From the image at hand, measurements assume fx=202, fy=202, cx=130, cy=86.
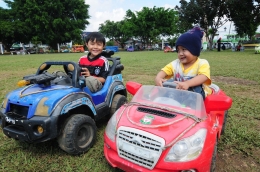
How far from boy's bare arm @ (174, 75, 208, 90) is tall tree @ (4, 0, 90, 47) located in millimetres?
38273

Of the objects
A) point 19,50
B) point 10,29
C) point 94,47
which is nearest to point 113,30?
point 19,50

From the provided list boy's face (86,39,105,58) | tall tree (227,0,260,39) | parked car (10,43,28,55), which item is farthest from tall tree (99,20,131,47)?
boy's face (86,39,105,58)

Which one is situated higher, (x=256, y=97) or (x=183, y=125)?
(x=183, y=125)

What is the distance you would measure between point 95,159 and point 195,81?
1.49m

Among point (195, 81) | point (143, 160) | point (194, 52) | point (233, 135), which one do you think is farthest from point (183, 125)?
point (233, 135)

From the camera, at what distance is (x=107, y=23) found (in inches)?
2335

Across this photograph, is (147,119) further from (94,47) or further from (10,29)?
(10,29)

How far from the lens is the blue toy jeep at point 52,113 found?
80.9 inches

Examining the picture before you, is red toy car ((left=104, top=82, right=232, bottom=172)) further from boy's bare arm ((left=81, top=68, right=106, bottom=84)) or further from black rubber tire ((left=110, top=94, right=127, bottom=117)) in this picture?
boy's bare arm ((left=81, top=68, right=106, bottom=84))

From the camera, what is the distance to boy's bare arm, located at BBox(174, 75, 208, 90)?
225cm

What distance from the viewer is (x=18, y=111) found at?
2217 mm

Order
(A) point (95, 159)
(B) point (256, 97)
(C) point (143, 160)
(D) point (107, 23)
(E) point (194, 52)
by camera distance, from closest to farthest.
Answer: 1. (C) point (143, 160)
2. (A) point (95, 159)
3. (E) point (194, 52)
4. (B) point (256, 97)
5. (D) point (107, 23)

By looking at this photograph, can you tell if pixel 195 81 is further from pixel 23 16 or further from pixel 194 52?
pixel 23 16

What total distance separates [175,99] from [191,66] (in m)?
0.80
